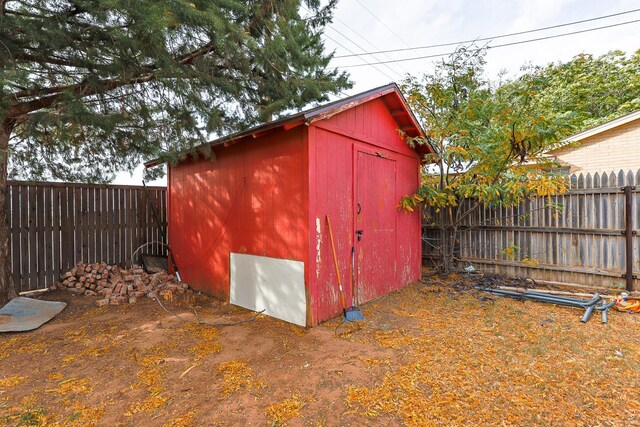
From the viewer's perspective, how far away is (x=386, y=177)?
5.36 m

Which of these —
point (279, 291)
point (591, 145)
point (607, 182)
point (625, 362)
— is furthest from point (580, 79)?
point (279, 291)

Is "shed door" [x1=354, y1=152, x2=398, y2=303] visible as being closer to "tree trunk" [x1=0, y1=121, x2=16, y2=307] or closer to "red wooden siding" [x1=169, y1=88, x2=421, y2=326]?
"red wooden siding" [x1=169, y1=88, x2=421, y2=326]

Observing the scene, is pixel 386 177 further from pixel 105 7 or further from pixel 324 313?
pixel 105 7

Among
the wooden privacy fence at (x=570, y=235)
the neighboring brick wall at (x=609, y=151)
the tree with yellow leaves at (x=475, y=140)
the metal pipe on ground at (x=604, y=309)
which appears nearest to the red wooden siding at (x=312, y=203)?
the tree with yellow leaves at (x=475, y=140)

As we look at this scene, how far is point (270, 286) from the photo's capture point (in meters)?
4.25

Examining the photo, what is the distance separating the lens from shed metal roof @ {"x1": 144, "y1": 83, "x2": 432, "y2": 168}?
367 cm

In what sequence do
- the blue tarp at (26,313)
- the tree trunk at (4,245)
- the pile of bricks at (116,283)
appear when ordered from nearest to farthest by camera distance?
the blue tarp at (26,313) < the tree trunk at (4,245) < the pile of bricks at (116,283)

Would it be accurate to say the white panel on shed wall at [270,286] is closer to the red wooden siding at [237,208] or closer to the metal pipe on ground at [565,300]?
the red wooden siding at [237,208]

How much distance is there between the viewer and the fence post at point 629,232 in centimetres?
475

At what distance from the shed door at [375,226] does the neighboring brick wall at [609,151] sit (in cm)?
874

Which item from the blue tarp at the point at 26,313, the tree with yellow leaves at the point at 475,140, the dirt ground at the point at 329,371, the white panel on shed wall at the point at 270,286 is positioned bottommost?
the dirt ground at the point at 329,371

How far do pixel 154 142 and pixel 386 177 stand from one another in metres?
3.72

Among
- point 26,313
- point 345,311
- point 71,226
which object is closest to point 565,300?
point 345,311

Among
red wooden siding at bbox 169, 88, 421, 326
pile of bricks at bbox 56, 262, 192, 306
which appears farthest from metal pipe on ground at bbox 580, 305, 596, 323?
pile of bricks at bbox 56, 262, 192, 306
